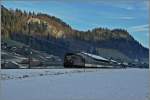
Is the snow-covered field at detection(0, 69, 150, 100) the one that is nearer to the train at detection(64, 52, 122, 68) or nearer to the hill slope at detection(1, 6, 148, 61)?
Answer: the train at detection(64, 52, 122, 68)

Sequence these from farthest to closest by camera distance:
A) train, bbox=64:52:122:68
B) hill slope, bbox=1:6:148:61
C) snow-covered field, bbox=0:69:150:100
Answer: train, bbox=64:52:122:68 < hill slope, bbox=1:6:148:61 < snow-covered field, bbox=0:69:150:100

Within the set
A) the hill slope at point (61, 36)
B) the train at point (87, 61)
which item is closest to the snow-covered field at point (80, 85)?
the train at point (87, 61)

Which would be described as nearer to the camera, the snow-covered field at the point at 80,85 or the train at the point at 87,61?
the snow-covered field at the point at 80,85

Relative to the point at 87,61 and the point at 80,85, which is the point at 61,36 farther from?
the point at 80,85

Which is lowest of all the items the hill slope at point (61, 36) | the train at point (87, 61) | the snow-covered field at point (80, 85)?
the snow-covered field at point (80, 85)

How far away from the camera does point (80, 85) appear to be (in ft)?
22.8

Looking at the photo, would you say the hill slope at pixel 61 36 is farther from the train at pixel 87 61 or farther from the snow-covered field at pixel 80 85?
the snow-covered field at pixel 80 85

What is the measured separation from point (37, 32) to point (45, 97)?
2139 millimetres

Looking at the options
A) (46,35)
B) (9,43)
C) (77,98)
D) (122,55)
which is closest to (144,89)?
(122,55)

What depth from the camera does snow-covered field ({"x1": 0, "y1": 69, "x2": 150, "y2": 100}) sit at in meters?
5.77

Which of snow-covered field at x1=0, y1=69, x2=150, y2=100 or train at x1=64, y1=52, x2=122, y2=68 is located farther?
train at x1=64, y1=52, x2=122, y2=68

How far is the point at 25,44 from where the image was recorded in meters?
7.23

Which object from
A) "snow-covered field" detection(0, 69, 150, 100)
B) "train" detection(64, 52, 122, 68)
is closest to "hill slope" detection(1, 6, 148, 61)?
"train" detection(64, 52, 122, 68)

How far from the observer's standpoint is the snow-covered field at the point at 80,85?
577 cm
